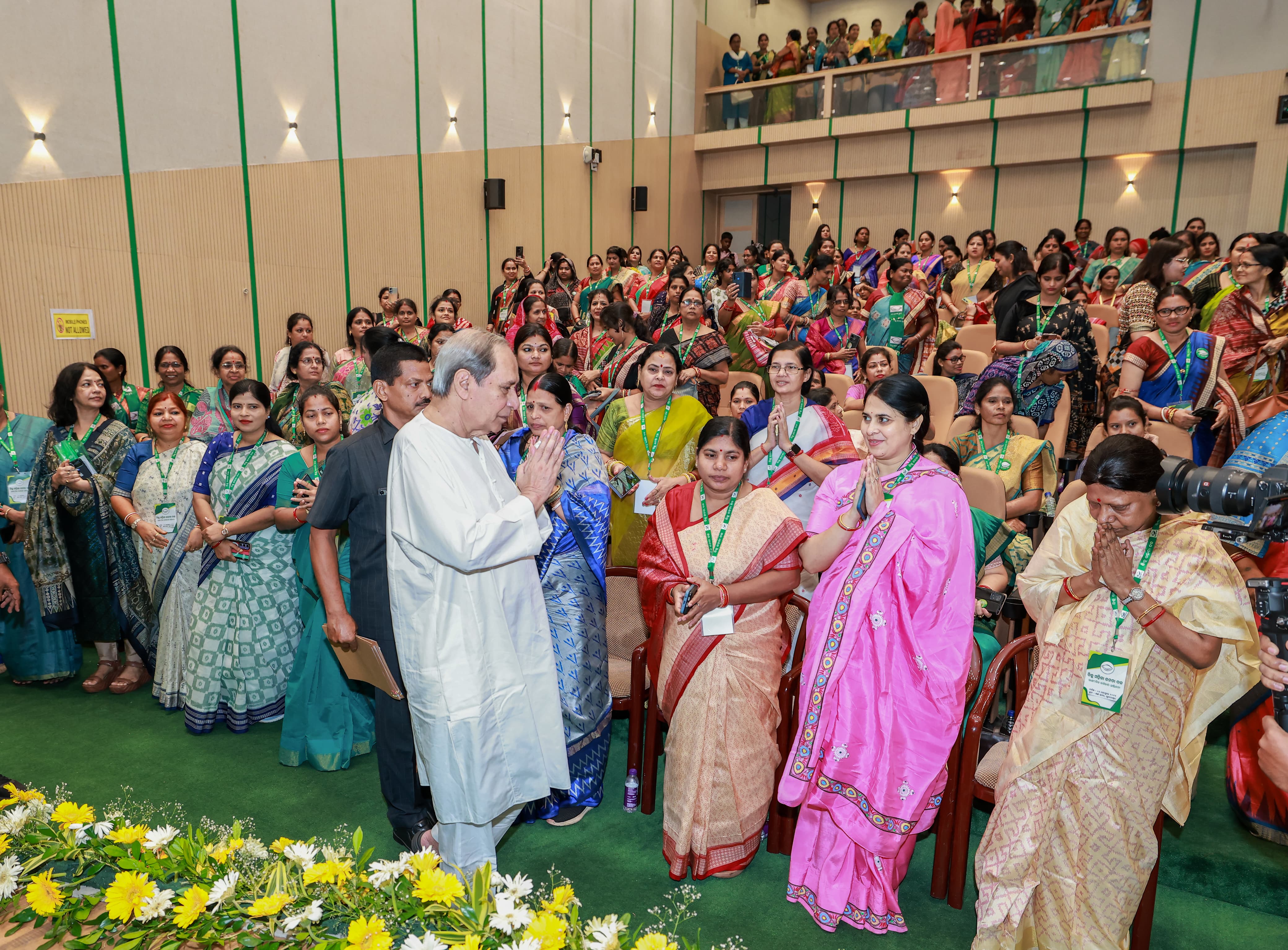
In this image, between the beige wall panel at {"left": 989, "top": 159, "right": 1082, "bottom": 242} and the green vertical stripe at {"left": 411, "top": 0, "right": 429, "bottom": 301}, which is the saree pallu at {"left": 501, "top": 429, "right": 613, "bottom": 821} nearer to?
the green vertical stripe at {"left": 411, "top": 0, "right": 429, "bottom": 301}

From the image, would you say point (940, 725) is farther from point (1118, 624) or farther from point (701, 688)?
point (701, 688)

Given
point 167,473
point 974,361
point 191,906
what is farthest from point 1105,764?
point 974,361

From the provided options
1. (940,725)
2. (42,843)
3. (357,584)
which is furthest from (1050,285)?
(42,843)

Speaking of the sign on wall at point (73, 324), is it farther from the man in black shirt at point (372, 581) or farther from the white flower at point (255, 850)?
the white flower at point (255, 850)

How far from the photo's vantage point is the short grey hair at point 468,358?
193 cm

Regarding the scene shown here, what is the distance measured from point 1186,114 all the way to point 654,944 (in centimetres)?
1229

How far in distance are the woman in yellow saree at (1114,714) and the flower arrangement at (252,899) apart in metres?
1.05

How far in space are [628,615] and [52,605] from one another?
2599 mm

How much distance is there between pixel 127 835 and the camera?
150 centimetres

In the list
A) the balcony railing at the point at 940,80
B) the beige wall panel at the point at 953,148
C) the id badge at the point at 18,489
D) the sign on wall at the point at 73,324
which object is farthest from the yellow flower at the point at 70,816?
the beige wall panel at the point at 953,148

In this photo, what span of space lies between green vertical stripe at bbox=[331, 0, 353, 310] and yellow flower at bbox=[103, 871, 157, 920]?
747cm

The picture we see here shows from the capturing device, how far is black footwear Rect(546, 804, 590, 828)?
271 centimetres

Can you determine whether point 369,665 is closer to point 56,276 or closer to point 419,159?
point 56,276

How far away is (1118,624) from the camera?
1930 millimetres
